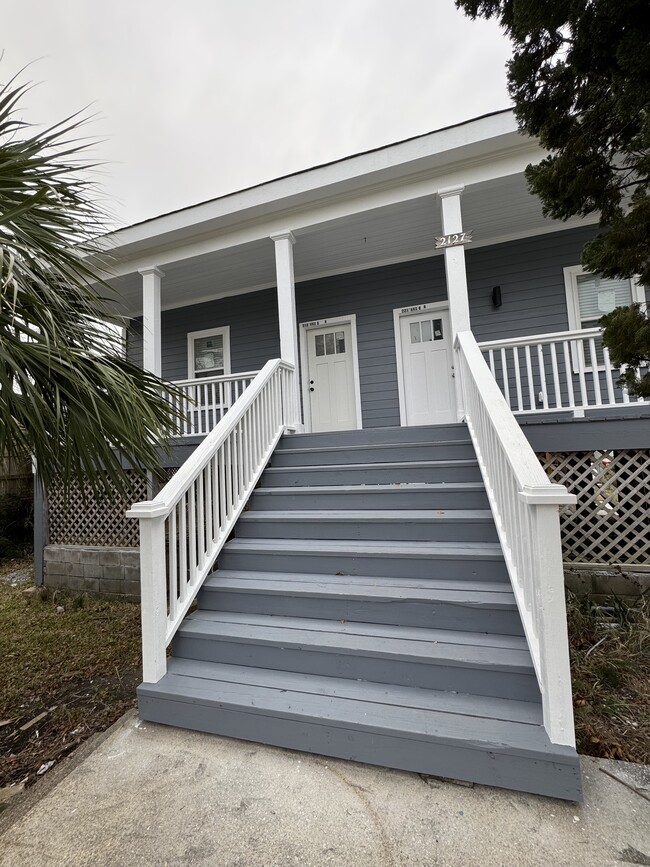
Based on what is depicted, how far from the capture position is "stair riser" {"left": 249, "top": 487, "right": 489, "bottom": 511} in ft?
9.41

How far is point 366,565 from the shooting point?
2549mm

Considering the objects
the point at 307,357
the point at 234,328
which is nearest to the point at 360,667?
the point at 307,357

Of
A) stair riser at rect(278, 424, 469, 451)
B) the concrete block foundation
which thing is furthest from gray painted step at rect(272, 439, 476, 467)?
the concrete block foundation

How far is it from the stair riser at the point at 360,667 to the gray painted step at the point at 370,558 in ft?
1.92

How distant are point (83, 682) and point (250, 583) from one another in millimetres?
1435

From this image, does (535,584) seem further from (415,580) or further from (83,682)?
(83,682)

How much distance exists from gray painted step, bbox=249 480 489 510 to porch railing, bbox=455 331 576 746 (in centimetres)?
45

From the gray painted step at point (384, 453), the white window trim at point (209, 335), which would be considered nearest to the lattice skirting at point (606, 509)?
the gray painted step at point (384, 453)

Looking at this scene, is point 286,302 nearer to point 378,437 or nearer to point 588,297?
point 378,437

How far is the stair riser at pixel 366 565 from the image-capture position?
7.73 ft

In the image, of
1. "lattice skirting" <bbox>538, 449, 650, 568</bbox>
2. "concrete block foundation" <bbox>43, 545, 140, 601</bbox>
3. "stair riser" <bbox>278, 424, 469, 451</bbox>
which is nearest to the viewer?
"lattice skirting" <bbox>538, 449, 650, 568</bbox>

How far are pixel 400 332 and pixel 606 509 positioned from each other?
3.49m

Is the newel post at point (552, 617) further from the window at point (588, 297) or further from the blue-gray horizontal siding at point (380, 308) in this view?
the window at point (588, 297)

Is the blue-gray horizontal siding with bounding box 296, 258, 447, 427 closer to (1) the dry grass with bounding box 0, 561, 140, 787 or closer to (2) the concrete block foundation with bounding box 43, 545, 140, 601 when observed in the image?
(2) the concrete block foundation with bounding box 43, 545, 140, 601
